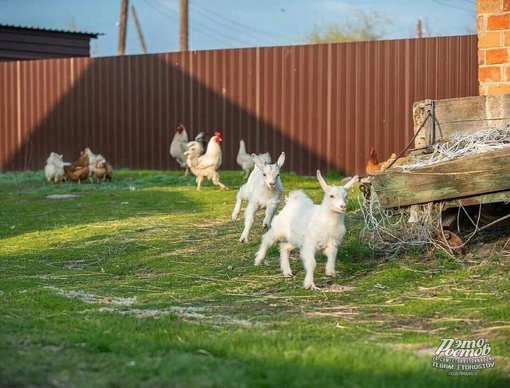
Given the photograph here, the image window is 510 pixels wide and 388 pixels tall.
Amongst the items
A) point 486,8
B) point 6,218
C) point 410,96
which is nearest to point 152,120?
point 410,96

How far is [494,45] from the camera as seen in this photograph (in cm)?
1218

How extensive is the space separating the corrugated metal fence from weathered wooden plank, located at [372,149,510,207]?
408 inches

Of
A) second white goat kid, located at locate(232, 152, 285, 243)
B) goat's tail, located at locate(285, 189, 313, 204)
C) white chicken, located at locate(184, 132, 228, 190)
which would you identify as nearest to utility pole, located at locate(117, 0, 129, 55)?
white chicken, located at locate(184, 132, 228, 190)

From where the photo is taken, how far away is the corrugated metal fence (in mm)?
19672

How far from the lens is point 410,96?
64.3 ft

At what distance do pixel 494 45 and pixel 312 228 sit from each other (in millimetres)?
4616

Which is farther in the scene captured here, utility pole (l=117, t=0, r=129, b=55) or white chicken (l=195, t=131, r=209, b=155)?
utility pole (l=117, t=0, r=129, b=55)

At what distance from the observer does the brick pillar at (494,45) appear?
12125 millimetres

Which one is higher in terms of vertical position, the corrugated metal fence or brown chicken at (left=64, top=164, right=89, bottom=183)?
the corrugated metal fence

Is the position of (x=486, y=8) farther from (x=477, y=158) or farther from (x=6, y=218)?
(x=6, y=218)

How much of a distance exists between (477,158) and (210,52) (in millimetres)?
13985

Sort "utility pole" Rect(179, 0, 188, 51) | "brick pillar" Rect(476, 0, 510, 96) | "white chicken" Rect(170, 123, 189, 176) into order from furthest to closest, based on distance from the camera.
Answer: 1. "utility pole" Rect(179, 0, 188, 51)
2. "white chicken" Rect(170, 123, 189, 176)
3. "brick pillar" Rect(476, 0, 510, 96)

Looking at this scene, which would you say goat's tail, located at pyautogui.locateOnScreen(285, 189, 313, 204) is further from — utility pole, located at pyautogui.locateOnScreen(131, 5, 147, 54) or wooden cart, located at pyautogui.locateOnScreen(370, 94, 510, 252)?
utility pole, located at pyautogui.locateOnScreen(131, 5, 147, 54)

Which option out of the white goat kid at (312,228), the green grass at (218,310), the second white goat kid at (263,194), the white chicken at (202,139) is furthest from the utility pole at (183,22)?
the white goat kid at (312,228)
